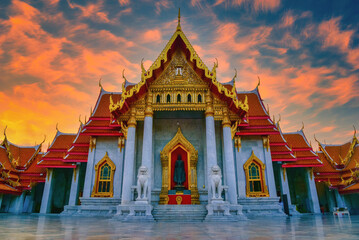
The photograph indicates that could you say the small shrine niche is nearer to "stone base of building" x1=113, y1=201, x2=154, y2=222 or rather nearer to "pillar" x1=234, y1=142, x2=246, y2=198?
"pillar" x1=234, y1=142, x2=246, y2=198

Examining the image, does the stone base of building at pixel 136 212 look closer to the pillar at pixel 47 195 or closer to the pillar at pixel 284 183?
the pillar at pixel 47 195

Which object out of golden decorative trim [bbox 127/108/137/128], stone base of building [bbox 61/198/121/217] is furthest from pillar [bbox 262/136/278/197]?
stone base of building [bbox 61/198/121/217]

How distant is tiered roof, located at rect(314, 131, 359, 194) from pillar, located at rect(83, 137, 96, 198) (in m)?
17.4

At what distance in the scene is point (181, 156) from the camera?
574 inches

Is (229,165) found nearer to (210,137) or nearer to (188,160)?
(210,137)

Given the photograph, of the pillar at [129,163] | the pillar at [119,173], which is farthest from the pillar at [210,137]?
the pillar at [119,173]

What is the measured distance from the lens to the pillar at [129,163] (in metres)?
11.4

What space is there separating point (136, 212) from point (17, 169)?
17.5m

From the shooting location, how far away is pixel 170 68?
45.4 feet

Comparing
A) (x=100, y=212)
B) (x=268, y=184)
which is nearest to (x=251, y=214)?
(x=268, y=184)

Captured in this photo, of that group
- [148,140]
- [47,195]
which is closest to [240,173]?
[148,140]

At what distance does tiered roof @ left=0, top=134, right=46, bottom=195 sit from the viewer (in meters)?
19.8

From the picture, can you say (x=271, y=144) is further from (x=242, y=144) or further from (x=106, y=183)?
(x=106, y=183)

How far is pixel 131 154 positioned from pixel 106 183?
4.61 meters
